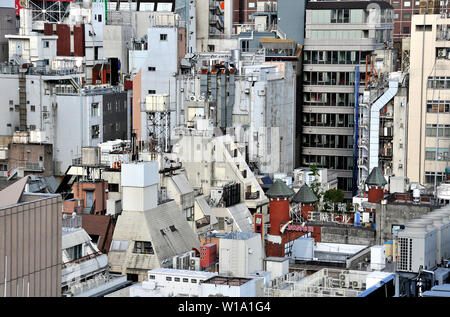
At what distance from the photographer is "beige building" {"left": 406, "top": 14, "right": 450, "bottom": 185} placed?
313 feet

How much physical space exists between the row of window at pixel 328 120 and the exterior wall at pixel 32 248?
2375 inches

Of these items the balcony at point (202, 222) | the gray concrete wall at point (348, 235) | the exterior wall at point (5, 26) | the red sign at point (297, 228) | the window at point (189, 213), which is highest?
→ the exterior wall at point (5, 26)

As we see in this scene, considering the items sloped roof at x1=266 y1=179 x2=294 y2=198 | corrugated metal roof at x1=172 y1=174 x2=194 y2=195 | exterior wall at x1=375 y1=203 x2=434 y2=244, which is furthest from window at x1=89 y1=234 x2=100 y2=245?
exterior wall at x1=375 y1=203 x2=434 y2=244

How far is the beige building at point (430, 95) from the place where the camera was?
9531cm

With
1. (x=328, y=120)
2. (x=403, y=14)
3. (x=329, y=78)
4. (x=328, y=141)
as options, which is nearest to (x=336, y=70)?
(x=329, y=78)

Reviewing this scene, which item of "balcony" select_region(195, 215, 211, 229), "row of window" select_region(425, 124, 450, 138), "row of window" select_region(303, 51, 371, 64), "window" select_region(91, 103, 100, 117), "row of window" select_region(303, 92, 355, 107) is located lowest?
"balcony" select_region(195, 215, 211, 229)

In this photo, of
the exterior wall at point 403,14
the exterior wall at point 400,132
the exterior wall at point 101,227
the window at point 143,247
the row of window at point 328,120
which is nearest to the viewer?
the window at point 143,247

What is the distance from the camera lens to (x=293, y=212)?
300 feet

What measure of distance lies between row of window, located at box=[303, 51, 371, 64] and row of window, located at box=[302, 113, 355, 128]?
5.23 metres

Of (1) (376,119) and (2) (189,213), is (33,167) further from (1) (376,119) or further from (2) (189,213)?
(1) (376,119)

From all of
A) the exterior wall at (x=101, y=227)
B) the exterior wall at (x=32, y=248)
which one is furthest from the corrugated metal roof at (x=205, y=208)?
the exterior wall at (x=32, y=248)

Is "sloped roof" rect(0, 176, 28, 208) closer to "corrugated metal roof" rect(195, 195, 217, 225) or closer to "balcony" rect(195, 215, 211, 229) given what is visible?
"balcony" rect(195, 215, 211, 229)

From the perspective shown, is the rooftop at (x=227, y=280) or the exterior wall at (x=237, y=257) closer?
the rooftop at (x=227, y=280)

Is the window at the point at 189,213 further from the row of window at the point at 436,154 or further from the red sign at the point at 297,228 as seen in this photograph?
the row of window at the point at 436,154
